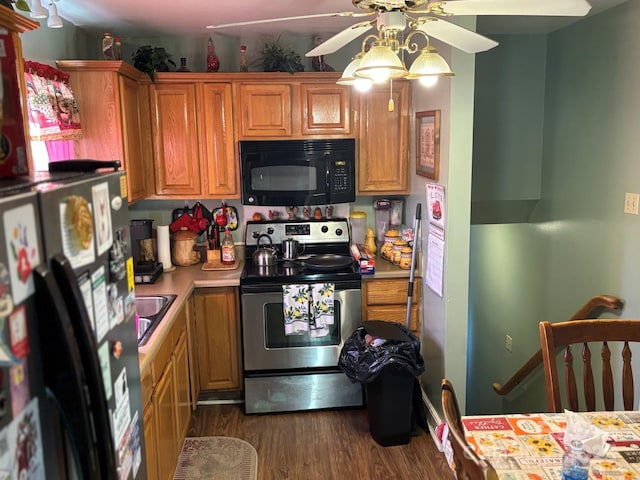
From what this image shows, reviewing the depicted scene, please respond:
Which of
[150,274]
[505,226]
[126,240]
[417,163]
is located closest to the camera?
[126,240]

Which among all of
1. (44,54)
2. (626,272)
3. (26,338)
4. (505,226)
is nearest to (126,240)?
(26,338)

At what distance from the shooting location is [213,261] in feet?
12.4

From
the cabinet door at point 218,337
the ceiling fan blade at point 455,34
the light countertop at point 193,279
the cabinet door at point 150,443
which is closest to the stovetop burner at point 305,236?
the light countertop at point 193,279

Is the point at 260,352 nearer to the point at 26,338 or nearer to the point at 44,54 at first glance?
the point at 44,54

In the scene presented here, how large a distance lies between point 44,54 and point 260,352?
6.68ft

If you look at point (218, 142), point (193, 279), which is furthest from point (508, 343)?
point (218, 142)

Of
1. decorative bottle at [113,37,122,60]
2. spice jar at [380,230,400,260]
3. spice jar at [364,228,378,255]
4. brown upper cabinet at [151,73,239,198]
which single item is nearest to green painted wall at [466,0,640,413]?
spice jar at [380,230,400,260]

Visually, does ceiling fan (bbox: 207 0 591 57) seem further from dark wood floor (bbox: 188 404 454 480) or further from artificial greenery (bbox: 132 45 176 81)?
dark wood floor (bbox: 188 404 454 480)

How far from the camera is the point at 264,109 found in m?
3.59

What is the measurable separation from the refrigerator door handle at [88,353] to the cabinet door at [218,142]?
2610 millimetres

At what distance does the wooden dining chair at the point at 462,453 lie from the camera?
1168 mm

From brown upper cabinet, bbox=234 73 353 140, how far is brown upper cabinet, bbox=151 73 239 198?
0.40 feet

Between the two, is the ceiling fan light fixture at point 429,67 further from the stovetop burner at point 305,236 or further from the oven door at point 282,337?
the stovetop burner at point 305,236

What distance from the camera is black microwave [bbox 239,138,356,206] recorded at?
3.58 m
